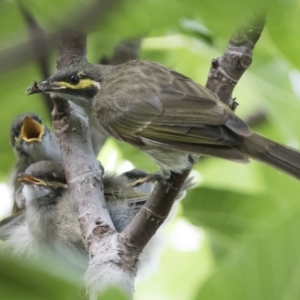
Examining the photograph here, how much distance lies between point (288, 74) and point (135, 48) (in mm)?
1065

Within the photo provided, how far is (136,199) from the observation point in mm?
3496

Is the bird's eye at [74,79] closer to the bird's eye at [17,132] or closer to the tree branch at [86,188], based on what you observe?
the tree branch at [86,188]

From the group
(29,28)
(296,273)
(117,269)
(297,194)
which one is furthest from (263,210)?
(29,28)

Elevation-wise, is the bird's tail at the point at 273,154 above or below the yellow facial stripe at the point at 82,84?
below

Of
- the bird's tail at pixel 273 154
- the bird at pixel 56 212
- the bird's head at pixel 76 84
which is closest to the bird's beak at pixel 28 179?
the bird at pixel 56 212

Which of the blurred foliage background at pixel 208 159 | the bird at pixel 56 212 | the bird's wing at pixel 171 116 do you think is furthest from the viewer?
the bird at pixel 56 212

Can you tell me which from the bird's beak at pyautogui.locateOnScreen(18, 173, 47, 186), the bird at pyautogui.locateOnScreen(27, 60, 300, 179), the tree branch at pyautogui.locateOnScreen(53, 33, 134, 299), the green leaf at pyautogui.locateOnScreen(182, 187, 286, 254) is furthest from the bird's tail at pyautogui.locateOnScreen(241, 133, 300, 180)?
the bird's beak at pyautogui.locateOnScreen(18, 173, 47, 186)

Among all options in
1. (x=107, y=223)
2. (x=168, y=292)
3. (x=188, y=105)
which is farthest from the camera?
(x=168, y=292)

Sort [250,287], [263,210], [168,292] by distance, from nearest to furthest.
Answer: [250,287]
[263,210]
[168,292]

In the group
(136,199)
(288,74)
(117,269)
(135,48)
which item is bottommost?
(117,269)

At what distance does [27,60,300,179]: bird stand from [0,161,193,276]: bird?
0.51m

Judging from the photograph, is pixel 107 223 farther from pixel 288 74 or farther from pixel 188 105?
pixel 288 74

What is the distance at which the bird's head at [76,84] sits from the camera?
301 cm

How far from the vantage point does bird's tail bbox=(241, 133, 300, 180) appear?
246 centimetres
